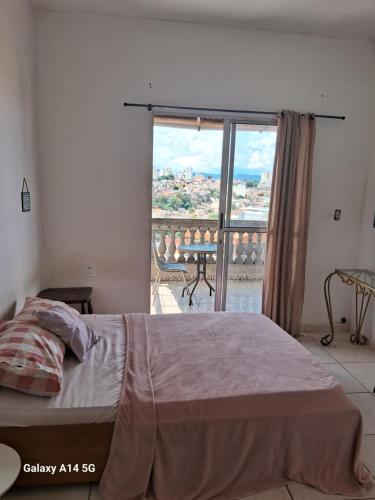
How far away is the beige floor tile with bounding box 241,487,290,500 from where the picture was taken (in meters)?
1.67

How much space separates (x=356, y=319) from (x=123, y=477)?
2840 millimetres

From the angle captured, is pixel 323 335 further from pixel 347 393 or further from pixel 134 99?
pixel 134 99

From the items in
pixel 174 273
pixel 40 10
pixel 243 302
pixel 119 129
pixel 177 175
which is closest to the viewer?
pixel 40 10

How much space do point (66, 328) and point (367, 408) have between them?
79.4 inches

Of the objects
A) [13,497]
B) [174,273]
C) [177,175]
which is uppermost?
[177,175]

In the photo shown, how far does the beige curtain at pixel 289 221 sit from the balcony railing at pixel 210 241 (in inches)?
8.0

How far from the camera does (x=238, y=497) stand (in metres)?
1.65

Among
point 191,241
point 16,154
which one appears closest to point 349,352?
point 191,241

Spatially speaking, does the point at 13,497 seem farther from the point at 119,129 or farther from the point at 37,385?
the point at 119,129

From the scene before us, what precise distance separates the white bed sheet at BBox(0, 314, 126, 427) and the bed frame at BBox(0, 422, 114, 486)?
0.03 m

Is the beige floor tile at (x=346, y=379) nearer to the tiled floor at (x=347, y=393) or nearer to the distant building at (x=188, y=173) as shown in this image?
the tiled floor at (x=347, y=393)

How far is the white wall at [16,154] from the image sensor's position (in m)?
2.36

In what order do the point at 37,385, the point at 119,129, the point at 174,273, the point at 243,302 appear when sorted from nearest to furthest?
the point at 37,385
the point at 119,129
the point at 243,302
the point at 174,273

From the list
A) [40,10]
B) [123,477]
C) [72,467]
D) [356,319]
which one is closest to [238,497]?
[123,477]
